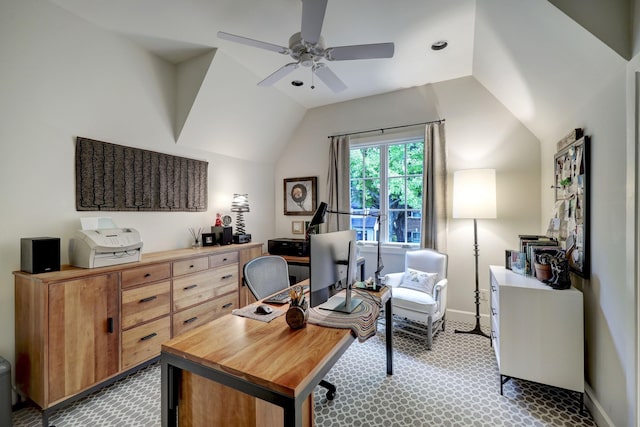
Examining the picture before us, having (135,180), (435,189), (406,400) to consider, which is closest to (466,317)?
(435,189)

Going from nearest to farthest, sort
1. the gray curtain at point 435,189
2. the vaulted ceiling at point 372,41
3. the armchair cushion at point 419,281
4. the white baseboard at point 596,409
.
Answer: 1. the white baseboard at point 596,409
2. the vaulted ceiling at point 372,41
3. the armchair cushion at point 419,281
4. the gray curtain at point 435,189

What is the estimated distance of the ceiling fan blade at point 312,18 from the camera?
143cm

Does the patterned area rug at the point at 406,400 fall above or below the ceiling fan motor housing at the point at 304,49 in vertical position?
below

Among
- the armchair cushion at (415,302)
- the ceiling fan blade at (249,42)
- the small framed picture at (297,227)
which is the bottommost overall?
the armchair cushion at (415,302)

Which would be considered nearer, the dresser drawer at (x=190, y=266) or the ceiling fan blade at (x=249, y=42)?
the ceiling fan blade at (x=249, y=42)

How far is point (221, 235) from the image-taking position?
11.1 feet

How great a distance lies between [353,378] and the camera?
2.21 meters

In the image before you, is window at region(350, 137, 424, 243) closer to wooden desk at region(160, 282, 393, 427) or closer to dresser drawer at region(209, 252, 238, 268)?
dresser drawer at region(209, 252, 238, 268)

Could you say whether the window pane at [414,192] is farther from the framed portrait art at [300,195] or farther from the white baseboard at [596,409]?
the white baseboard at [596,409]

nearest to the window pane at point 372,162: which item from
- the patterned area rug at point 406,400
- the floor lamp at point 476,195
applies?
the floor lamp at point 476,195

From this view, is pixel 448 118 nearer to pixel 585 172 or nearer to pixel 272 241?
pixel 585 172

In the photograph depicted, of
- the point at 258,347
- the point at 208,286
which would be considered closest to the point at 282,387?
the point at 258,347

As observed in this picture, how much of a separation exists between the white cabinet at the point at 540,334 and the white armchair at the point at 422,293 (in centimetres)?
67

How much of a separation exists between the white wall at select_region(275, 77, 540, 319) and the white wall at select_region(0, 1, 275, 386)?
107 inches
